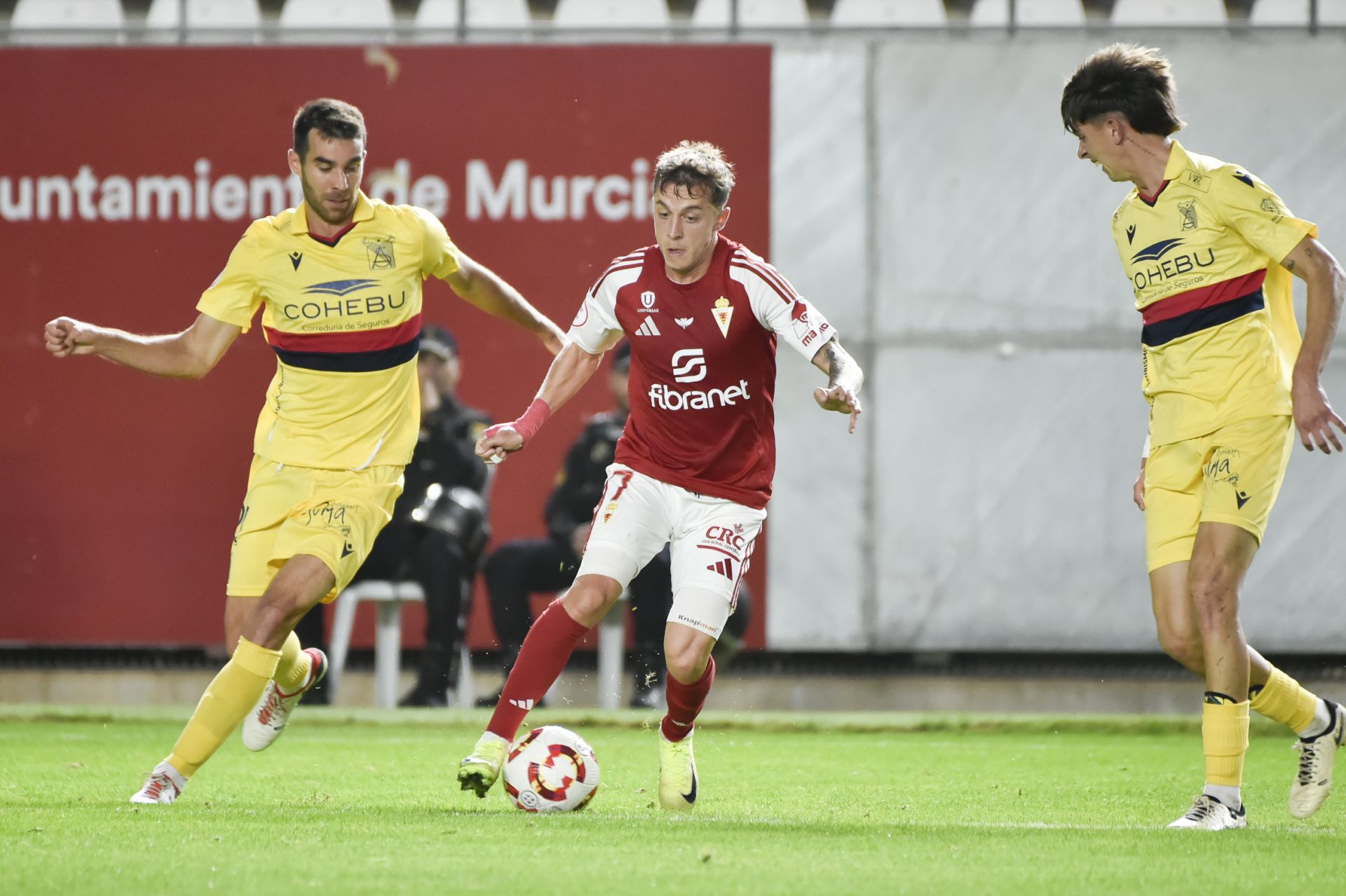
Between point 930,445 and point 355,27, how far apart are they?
4821 millimetres

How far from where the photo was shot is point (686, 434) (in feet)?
19.0

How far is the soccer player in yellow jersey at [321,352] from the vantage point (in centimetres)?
602

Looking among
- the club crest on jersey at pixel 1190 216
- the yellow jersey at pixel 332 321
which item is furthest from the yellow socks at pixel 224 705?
the club crest on jersey at pixel 1190 216

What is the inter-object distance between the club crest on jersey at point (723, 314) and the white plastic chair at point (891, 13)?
22.2 feet

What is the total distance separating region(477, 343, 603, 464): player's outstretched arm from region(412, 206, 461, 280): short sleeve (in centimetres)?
69

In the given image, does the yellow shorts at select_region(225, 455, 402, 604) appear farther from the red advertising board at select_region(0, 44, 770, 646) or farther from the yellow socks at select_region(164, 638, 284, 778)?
the red advertising board at select_region(0, 44, 770, 646)

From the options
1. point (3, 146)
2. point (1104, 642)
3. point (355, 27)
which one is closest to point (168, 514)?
point (3, 146)

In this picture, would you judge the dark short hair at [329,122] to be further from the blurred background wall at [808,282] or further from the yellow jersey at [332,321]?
the blurred background wall at [808,282]

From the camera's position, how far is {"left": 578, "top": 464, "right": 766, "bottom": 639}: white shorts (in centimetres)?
565

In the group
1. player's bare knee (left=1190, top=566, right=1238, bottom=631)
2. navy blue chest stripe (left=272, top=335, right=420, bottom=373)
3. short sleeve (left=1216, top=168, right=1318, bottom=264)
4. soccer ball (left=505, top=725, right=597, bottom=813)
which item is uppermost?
short sleeve (left=1216, top=168, right=1318, bottom=264)

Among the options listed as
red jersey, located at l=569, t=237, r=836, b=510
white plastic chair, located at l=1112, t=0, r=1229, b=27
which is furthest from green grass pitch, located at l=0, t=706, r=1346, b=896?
white plastic chair, located at l=1112, t=0, r=1229, b=27

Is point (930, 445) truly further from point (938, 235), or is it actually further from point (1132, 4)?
point (1132, 4)

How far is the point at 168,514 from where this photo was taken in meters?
12.0

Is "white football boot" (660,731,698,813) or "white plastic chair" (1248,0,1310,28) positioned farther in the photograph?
"white plastic chair" (1248,0,1310,28)
